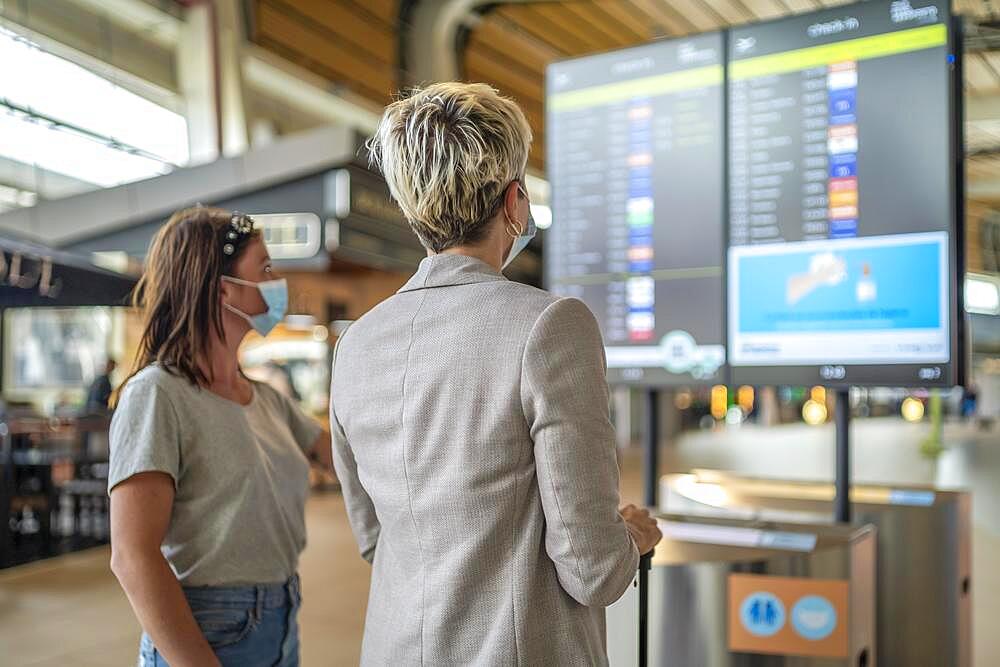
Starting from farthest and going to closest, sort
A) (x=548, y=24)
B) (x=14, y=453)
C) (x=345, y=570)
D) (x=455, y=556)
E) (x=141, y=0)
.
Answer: (x=548, y=24) → (x=141, y=0) → (x=14, y=453) → (x=345, y=570) → (x=455, y=556)

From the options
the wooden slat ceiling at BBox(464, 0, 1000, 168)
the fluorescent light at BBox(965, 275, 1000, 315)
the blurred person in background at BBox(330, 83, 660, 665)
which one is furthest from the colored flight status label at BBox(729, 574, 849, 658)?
the fluorescent light at BBox(965, 275, 1000, 315)

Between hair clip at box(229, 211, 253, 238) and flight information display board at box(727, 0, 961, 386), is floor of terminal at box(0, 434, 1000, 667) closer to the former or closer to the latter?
flight information display board at box(727, 0, 961, 386)

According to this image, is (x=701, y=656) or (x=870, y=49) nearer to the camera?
(x=701, y=656)

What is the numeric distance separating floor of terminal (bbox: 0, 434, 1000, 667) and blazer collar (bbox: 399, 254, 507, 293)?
3.33m

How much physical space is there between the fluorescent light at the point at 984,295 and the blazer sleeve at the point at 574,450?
794 inches

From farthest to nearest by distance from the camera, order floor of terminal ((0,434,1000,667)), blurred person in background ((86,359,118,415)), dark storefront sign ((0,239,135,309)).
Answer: blurred person in background ((86,359,118,415)) → dark storefront sign ((0,239,135,309)) → floor of terminal ((0,434,1000,667))

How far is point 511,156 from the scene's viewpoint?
4.22 feet

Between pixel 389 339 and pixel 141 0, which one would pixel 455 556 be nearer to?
pixel 389 339

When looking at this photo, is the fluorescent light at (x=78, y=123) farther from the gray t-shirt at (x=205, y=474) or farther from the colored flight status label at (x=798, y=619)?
the colored flight status label at (x=798, y=619)

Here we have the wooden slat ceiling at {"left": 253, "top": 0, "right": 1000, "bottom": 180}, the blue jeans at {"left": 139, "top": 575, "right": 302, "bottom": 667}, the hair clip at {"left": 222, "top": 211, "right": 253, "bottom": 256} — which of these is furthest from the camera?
the wooden slat ceiling at {"left": 253, "top": 0, "right": 1000, "bottom": 180}

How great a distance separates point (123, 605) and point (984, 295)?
19617mm

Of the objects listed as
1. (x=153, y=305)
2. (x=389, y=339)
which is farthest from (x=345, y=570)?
(x=389, y=339)

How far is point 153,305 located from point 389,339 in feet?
2.05

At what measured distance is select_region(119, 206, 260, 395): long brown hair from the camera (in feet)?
5.60
